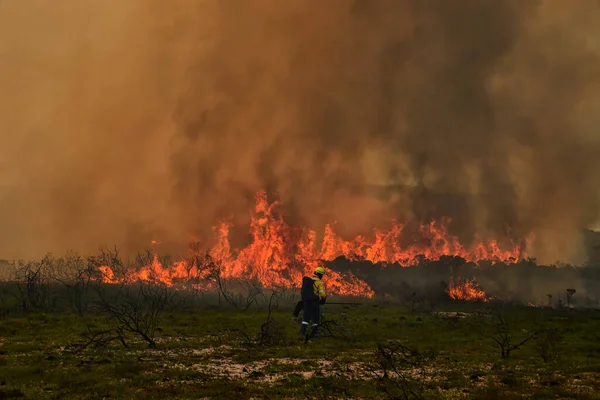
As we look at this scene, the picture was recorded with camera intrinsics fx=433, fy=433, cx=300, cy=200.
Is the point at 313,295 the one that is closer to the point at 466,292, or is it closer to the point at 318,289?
the point at 318,289

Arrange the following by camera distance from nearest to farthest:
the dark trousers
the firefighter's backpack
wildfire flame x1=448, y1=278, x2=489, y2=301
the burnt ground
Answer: the firefighter's backpack → the dark trousers → wildfire flame x1=448, y1=278, x2=489, y2=301 → the burnt ground

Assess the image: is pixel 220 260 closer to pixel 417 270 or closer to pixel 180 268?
pixel 180 268

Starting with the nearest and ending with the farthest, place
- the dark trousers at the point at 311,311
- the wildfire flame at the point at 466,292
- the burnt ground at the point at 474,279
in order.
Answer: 1. the dark trousers at the point at 311,311
2. the wildfire flame at the point at 466,292
3. the burnt ground at the point at 474,279

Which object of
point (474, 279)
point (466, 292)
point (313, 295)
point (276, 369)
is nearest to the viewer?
point (276, 369)

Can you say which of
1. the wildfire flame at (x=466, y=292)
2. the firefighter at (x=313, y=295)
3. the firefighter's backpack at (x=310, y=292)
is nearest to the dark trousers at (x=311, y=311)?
the firefighter at (x=313, y=295)

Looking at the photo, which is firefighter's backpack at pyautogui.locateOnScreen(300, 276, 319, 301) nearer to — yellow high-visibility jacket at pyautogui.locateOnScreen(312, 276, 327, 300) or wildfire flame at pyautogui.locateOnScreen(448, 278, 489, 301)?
yellow high-visibility jacket at pyautogui.locateOnScreen(312, 276, 327, 300)

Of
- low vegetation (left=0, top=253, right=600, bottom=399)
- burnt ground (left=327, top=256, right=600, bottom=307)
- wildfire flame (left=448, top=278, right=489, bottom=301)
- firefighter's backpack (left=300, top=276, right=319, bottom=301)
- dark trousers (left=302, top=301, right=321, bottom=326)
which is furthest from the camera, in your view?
burnt ground (left=327, top=256, right=600, bottom=307)

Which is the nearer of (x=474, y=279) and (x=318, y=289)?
(x=318, y=289)

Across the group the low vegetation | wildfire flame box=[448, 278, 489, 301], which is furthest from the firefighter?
wildfire flame box=[448, 278, 489, 301]

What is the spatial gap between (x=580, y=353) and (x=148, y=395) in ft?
109

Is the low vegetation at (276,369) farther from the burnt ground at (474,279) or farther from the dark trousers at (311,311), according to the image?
the burnt ground at (474,279)

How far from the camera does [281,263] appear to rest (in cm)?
14350

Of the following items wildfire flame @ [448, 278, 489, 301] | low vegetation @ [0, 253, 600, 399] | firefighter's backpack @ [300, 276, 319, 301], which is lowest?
wildfire flame @ [448, 278, 489, 301]

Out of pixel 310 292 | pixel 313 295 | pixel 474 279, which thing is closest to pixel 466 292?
pixel 474 279
